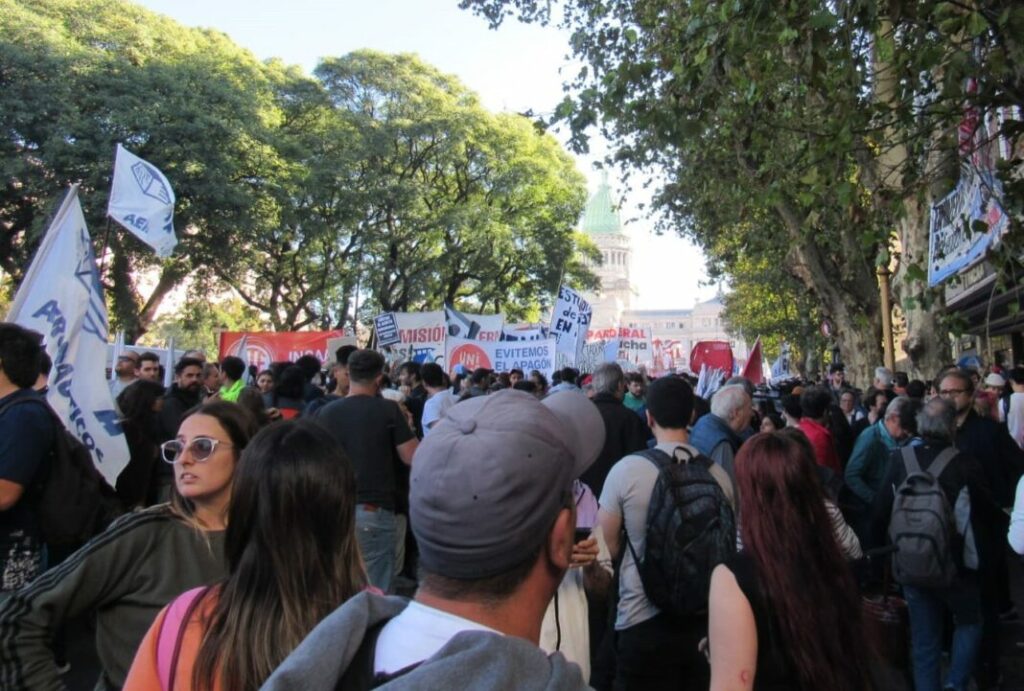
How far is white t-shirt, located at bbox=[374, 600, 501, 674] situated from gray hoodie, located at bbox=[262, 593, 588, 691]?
4cm

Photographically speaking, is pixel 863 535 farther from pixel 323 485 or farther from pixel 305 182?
pixel 305 182

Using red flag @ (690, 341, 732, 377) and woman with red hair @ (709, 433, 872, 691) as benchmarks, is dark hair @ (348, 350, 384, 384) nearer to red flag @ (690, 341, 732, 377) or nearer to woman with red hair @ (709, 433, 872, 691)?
woman with red hair @ (709, 433, 872, 691)

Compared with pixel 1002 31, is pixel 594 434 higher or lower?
lower

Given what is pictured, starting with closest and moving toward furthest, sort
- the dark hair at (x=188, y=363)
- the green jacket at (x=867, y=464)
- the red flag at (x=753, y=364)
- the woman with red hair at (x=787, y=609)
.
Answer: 1. the woman with red hair at (x=787, y=609)
2. the green jacket at (x=867, y=464)
3. the dark hair at (x=188, y=363)
4. the red flag at (x=753, y=364)

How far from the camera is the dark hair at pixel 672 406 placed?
4.25 meters

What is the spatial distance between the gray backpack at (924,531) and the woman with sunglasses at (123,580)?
139 inches

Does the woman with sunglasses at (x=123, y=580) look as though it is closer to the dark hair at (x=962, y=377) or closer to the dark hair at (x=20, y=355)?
the dark hair at (x=20, y=355)

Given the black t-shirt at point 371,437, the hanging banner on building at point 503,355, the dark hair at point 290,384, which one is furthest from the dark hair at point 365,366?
the hanging banner on building at point 503,355

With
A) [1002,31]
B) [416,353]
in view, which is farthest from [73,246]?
[416,353]

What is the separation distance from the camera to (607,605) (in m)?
5.38

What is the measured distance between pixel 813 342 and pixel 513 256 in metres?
13.6

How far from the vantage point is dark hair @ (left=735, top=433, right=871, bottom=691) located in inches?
102

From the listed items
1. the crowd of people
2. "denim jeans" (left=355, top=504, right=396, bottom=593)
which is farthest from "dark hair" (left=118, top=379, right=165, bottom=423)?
"denim jeans" (left=355, top=504, right=396, bottom=593)

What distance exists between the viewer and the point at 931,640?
5.18 m
